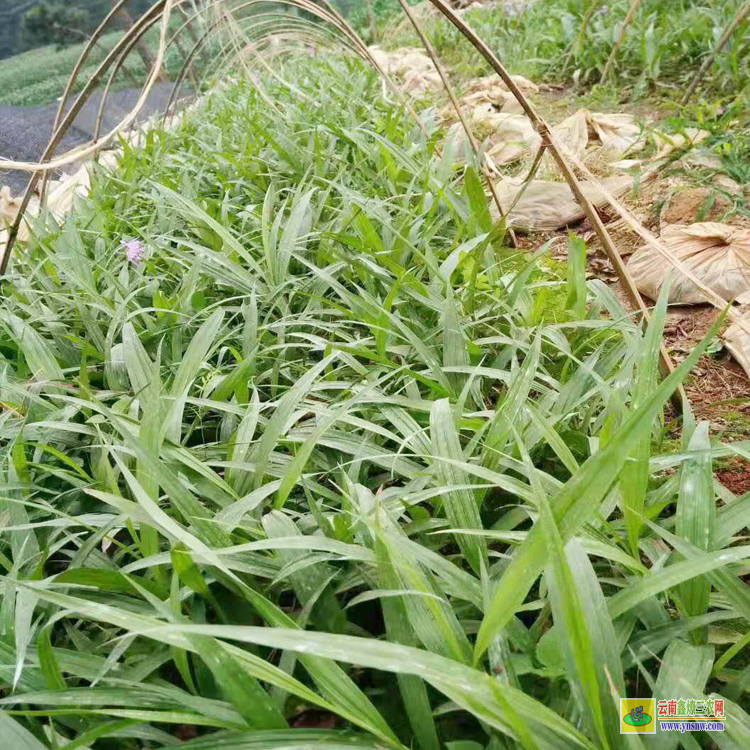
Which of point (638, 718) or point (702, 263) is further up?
point (638, 718)

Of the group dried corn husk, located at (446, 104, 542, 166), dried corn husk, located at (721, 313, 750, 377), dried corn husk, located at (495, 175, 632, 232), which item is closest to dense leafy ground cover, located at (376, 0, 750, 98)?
dried corn husk, located at (446, 104, 542, 166)

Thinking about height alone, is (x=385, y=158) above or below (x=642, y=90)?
above

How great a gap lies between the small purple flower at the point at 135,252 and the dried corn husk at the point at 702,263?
129 centimetres

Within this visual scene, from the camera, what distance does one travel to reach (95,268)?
1544 mm

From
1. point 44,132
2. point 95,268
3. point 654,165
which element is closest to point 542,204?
point 654,165

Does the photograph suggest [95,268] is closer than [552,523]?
No

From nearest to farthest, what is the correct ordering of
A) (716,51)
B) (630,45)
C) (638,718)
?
(638,718), (716,51), (630,45)

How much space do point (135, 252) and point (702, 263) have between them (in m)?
1.42

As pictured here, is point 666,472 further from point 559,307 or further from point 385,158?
point 385,158

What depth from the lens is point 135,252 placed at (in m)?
1.53

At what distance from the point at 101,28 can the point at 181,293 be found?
1.01m

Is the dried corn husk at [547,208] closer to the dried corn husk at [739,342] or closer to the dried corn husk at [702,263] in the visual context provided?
the dried corn husk at [702,263]

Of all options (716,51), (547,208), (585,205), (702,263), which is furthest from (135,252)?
(716,51)

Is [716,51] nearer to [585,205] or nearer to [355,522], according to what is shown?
[585,205]
